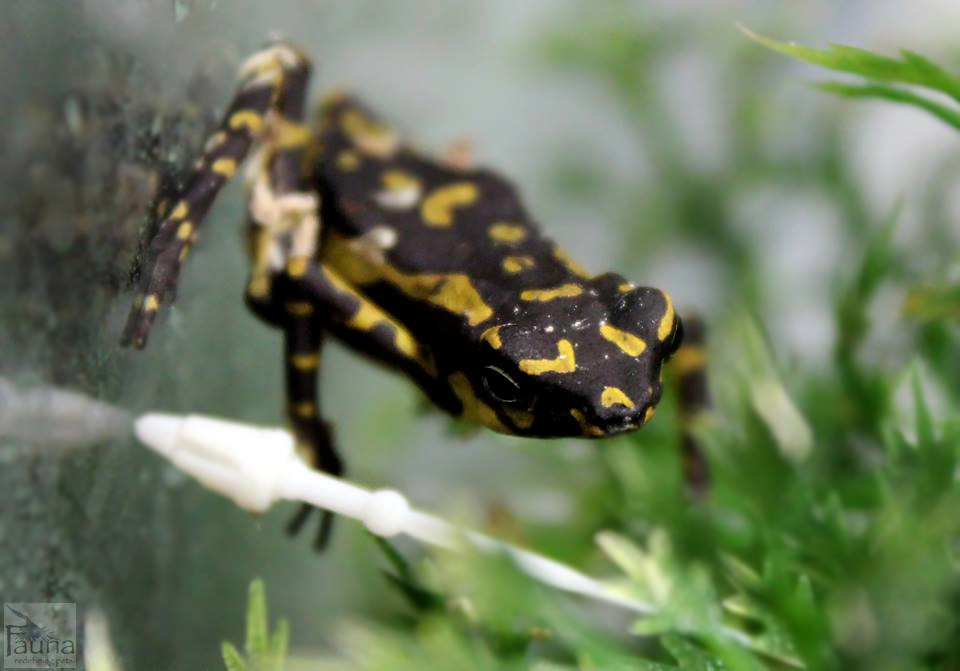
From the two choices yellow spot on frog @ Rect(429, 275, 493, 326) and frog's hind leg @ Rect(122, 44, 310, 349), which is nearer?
frog's hind leg @ Rect(122, 44, 310, 349)

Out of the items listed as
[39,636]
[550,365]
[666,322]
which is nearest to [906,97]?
[666,322]

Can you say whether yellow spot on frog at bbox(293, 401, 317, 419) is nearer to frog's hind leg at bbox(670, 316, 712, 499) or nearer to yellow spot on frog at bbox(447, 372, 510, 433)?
yellow spot on frog at bbox(447, 372, 510, 433)

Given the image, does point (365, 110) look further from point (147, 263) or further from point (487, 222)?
point (147, 263)

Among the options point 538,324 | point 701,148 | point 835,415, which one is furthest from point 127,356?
point 701,148

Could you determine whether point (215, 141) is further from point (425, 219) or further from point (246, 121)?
point (425, 219)

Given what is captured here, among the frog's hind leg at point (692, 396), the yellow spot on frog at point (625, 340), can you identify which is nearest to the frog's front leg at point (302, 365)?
the yellow spot on frog at point (625, 340)

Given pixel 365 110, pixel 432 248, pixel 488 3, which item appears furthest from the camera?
pixel 488 3

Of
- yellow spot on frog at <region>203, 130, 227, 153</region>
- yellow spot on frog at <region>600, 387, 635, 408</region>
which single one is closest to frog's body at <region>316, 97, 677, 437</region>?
yellow spot on frog at <region>600, 387, 635, 408</region>
